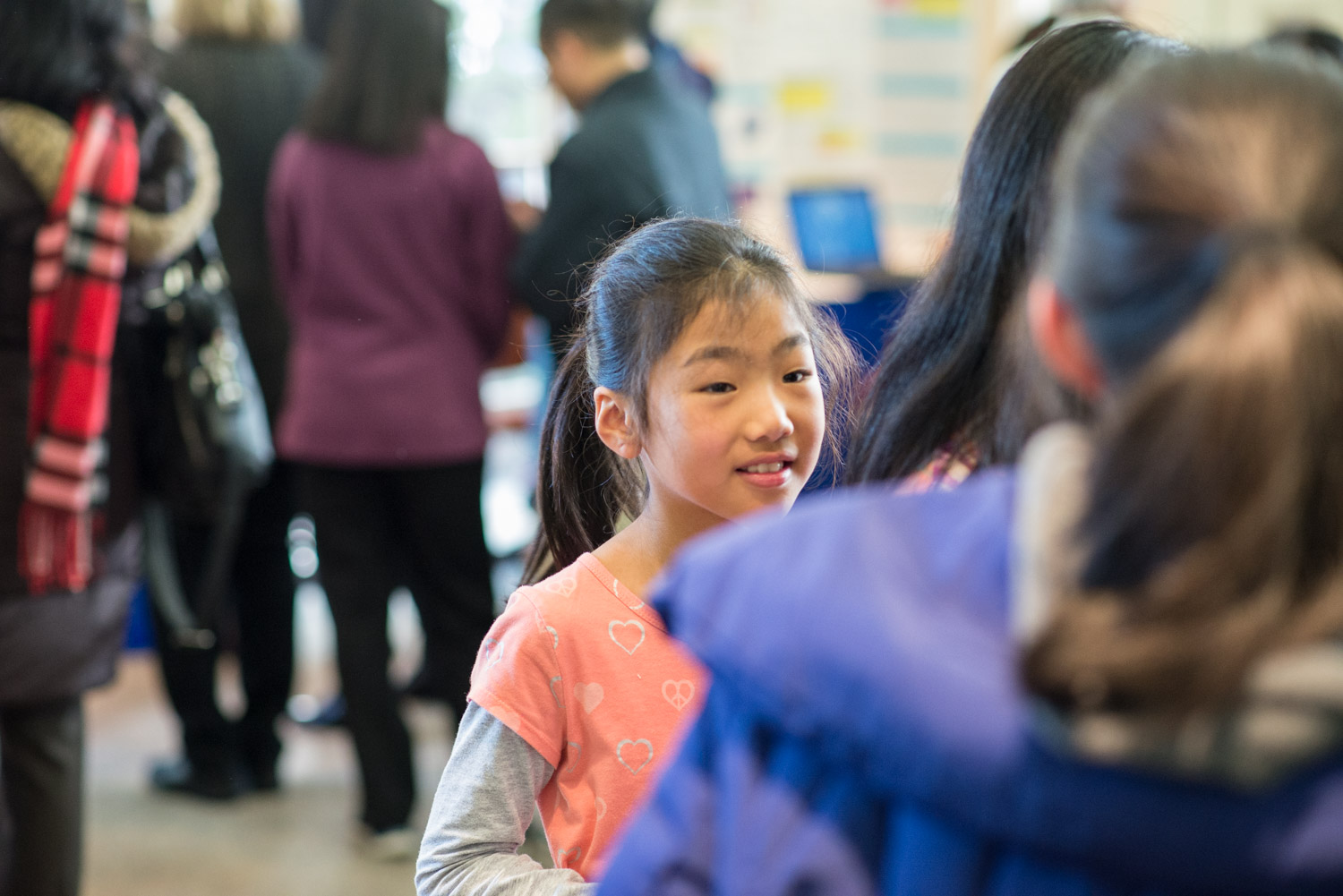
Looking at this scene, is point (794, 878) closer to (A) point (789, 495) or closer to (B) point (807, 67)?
(A) point (789, 495)

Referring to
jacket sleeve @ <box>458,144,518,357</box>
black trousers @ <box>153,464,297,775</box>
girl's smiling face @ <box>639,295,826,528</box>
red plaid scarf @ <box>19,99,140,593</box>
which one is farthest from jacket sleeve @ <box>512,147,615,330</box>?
girl's smiling face @ <box>639,295,826,528</box>

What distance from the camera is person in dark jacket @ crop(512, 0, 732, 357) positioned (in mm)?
2418

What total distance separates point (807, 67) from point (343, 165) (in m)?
2.18

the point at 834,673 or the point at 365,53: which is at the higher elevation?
the point at 365,53

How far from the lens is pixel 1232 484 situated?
51 centimetres

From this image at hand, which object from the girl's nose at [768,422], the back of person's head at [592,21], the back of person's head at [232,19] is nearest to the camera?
the girl's nose at [768,422]

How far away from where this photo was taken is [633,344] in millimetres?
1175

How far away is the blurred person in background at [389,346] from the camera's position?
2.46m

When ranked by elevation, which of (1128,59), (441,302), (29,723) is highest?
(1128,59)

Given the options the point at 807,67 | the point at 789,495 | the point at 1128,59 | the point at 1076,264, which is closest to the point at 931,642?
the point at 1076,264

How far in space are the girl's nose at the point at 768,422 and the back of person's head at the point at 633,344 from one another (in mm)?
90

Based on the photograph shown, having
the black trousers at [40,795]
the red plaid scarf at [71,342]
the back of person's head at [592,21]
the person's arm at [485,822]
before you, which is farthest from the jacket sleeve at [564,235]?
the person's arm at [485,822]

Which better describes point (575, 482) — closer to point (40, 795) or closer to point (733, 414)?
point (733, 414)

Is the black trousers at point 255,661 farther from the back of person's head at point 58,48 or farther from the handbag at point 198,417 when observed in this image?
the back of person's head at point 58,48
